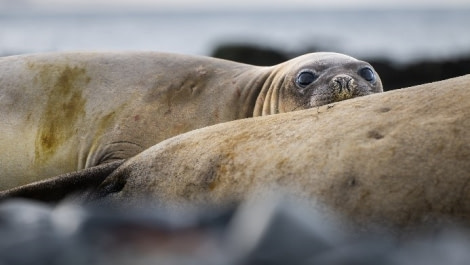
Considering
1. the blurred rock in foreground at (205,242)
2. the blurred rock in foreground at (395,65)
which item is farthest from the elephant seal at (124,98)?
the blurred rock in foreground at (395,65)

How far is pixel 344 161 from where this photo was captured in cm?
337

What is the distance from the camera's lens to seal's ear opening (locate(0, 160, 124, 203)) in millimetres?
4156

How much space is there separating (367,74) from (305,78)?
0.40 m

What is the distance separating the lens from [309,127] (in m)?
3.68

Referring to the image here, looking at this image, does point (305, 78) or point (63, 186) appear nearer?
point (63, 186)

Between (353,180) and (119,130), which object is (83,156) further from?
(353,180)

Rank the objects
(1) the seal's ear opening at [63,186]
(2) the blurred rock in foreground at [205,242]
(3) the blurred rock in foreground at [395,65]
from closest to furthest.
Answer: (2) the blurred rock in foreground at [205,242] → (1) the seal's ear opening at [63,186] → (3) the blurred rock in foreground at [395,65]

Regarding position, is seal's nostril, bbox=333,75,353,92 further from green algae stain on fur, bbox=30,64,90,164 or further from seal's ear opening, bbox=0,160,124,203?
seal's ear opening, bbox=0,160,124,203

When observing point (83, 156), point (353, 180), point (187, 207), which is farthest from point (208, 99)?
point (353, 180)

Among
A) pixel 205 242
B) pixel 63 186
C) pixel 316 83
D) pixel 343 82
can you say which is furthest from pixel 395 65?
pixel 205 242

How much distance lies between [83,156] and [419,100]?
114 inches

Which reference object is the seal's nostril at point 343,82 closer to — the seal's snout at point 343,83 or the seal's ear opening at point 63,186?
the seal's snout at point 343,83

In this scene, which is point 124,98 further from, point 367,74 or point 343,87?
point 367,74

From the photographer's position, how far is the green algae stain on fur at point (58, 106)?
5.96 meters
